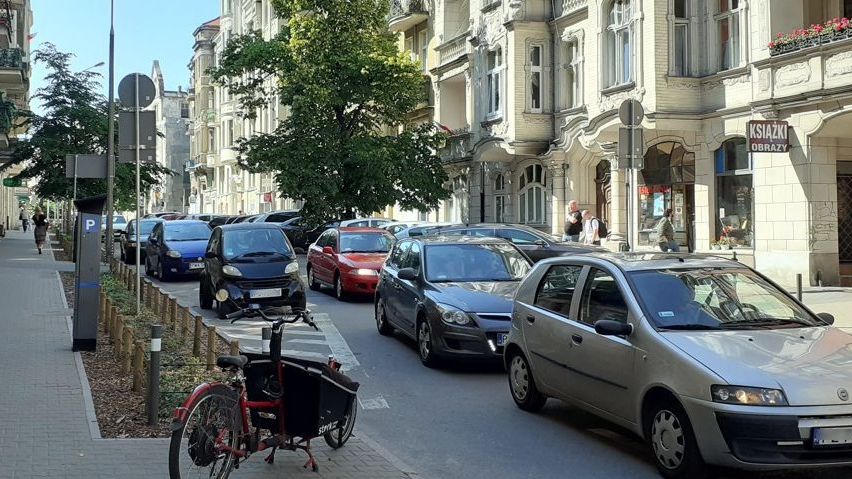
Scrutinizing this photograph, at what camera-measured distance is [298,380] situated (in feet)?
20.5

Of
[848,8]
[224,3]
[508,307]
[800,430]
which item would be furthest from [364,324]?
Result: [224,3]

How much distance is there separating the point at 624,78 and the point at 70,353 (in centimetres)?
1817

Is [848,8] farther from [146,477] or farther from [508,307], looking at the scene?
[146,477]

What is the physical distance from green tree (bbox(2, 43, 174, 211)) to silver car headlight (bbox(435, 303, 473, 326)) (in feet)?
68.4

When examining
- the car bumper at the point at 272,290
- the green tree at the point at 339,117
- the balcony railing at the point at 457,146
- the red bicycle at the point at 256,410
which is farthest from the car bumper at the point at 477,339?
the balcony railing at the point at 457,146

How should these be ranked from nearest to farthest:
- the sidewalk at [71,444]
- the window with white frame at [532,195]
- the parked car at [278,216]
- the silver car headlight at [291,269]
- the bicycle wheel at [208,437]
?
the bicycle wheel at [208,437]
the sidewalk at [71,444]
the silver car headlight at [291,269]
the window with white frame at [532,195]
the parked car at [278,216]

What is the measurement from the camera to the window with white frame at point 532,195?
102ft

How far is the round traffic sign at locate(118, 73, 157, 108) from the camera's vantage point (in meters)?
13.1

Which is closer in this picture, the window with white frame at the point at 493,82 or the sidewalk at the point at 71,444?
the sidewalk at the point at 71,444

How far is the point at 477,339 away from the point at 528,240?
11.3 m

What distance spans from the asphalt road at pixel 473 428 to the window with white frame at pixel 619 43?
15250 mm

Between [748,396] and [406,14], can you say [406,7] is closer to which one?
[406,14]

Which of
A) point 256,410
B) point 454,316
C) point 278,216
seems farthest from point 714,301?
point 278,216

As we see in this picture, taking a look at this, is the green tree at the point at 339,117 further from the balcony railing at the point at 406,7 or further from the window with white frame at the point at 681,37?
the window with white frame at the point at 681,37
